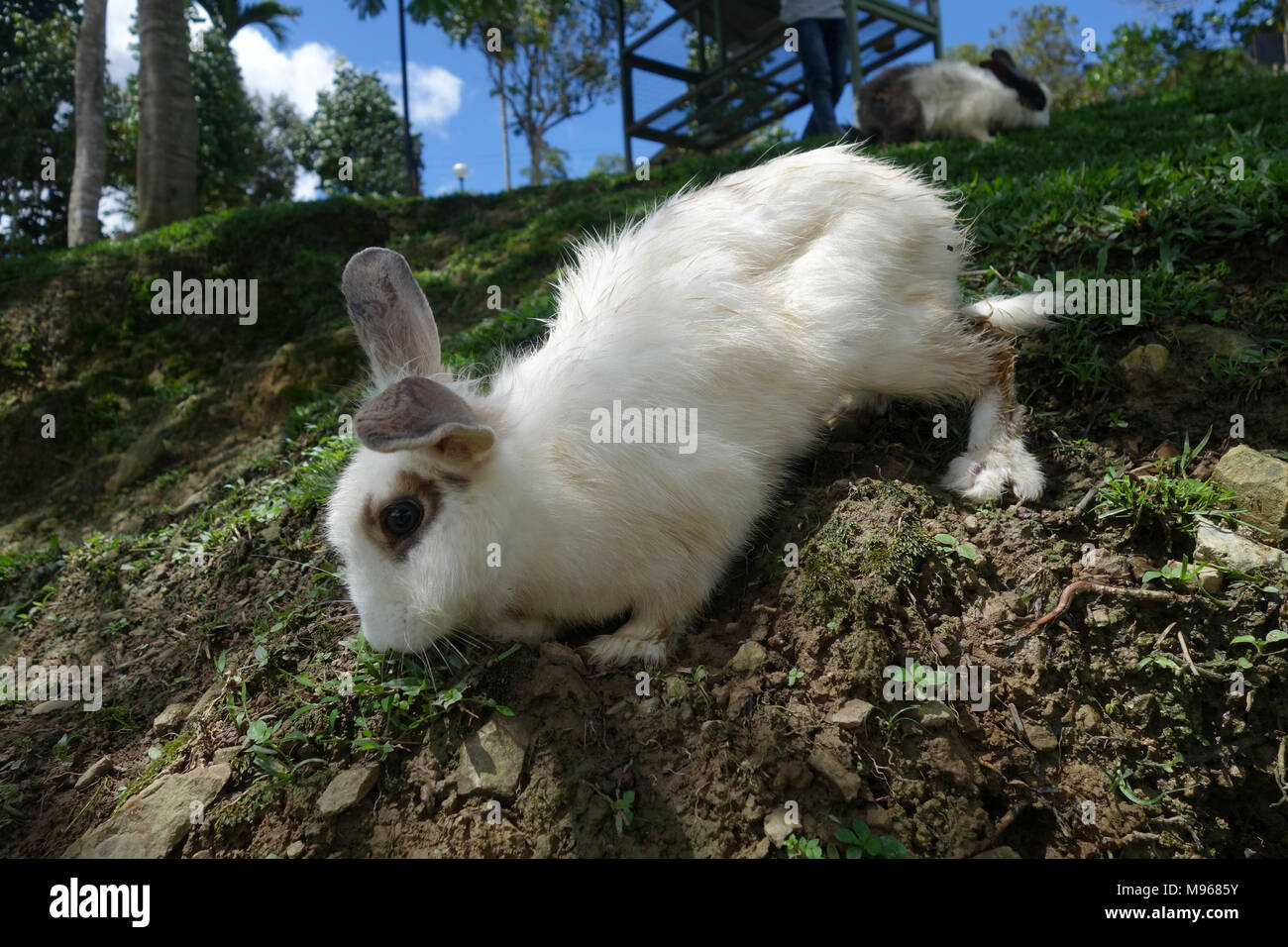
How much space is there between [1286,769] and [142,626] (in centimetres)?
450

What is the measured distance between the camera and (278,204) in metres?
9.21

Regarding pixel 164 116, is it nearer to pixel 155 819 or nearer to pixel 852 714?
pixel 155 819

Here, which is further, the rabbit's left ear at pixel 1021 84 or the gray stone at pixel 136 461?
the rabbit's left ear at pixel 1021 84

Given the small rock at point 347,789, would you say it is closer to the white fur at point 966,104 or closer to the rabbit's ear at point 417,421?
the rabbit's ear at point 417,421

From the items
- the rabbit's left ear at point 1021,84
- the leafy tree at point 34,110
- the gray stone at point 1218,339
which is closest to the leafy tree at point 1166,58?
the rabbit's left ear at point 1021,84

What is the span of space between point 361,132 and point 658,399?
1048 inches

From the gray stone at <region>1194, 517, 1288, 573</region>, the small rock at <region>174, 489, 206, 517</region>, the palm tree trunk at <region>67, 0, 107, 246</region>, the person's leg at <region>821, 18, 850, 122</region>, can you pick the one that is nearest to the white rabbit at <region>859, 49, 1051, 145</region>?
the person's leg at <region>821, 18, 850, 122</region>

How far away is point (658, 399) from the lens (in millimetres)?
2844

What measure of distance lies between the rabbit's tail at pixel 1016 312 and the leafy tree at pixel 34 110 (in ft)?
78.5

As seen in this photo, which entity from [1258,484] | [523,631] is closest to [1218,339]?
[1258,484]

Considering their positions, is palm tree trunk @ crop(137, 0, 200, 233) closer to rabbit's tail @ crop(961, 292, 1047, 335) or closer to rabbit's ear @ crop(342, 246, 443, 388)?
rabbit's ear @ crop(342, 246, 443, 388)

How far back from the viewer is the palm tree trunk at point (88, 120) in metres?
11.1

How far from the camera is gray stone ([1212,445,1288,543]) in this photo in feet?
8.71

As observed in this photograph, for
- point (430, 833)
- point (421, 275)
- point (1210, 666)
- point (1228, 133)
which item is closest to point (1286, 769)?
point (1210, 666)
